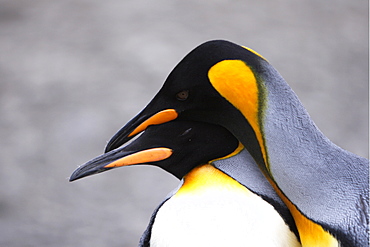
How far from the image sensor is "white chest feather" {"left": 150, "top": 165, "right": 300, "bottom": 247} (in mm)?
1073

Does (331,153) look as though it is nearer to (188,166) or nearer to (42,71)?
(188,166)

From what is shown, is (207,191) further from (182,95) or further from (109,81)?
(109,81)

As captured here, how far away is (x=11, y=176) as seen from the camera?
296 centimetres

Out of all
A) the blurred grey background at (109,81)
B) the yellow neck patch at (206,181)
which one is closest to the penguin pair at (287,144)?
the yellow neck patch at (206,181)

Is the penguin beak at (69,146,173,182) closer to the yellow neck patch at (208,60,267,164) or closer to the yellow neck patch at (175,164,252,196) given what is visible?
the yellow neck patch at (175,164,252,196)

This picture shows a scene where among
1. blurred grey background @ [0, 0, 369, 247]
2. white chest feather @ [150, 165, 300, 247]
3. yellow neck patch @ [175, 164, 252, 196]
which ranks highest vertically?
blurred grey background @ [0, 0, 369, 247]

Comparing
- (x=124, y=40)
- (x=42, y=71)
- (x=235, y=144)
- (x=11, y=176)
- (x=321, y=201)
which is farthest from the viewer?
(x=124, y=40)

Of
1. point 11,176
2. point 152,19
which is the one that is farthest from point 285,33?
point 11,176

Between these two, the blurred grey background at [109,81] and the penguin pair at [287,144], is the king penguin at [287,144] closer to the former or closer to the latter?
the penguin pair at [287,144]

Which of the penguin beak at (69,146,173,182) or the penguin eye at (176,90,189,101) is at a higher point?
the penguin eye at (176,90,189,101)

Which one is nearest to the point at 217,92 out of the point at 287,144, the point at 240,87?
the point at 240,87

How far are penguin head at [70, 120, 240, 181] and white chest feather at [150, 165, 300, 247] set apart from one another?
67 mm

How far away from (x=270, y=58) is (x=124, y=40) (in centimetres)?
95

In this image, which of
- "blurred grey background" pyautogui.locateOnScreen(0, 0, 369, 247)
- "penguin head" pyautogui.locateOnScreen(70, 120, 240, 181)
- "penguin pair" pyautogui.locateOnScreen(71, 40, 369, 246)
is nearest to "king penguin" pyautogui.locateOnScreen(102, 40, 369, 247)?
"penguin pair" pyautogui.locateOnScreen(71, 40, 369, 246)
